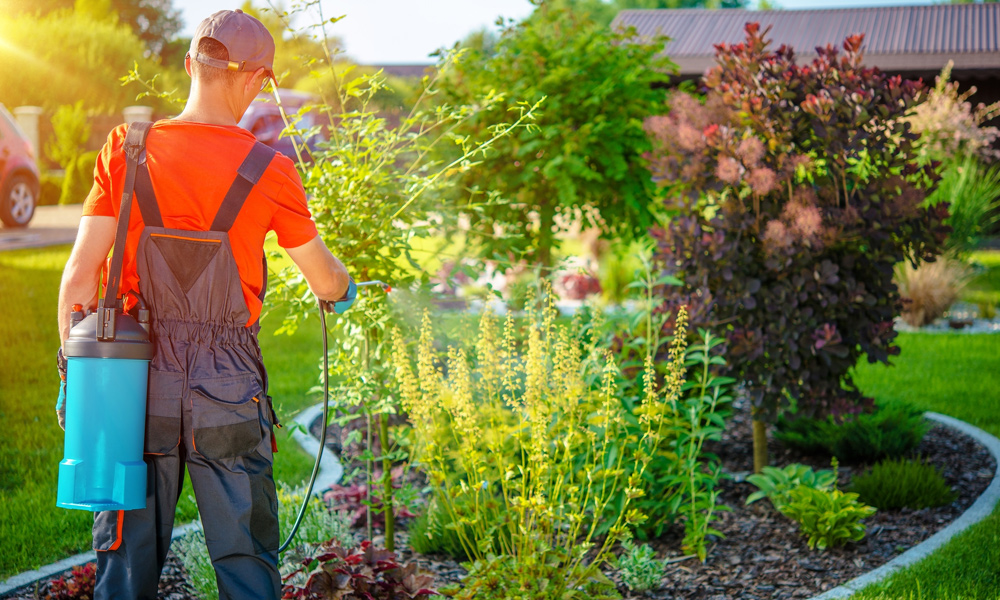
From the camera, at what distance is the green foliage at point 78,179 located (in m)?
10.9

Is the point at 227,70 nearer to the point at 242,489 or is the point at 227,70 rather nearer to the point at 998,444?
the point at 242,489

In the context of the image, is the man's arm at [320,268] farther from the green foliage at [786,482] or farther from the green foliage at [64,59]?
the green foliage at [64,59]

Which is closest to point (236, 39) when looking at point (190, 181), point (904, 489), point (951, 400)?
point (190, 181)

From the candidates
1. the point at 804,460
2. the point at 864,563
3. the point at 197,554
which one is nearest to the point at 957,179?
the point at 804,460

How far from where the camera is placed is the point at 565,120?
5484mm

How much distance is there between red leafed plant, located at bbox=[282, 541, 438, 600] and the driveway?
23.4 feet

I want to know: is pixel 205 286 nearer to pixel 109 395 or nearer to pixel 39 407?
pixel 109 395

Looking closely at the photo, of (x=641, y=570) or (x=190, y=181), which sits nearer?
(x=190, y=181)

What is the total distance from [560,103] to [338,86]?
8.60 ft

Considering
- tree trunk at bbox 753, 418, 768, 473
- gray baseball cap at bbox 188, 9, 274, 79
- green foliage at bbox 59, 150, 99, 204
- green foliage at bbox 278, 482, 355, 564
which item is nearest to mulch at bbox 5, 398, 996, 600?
tree trunk at bbox 753, 418, 768, 473

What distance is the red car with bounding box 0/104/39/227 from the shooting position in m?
8.97

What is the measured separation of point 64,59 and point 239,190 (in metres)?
8.22

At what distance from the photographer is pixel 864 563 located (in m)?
3.34

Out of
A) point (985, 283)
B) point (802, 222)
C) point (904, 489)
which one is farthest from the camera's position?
point (985, 283)
